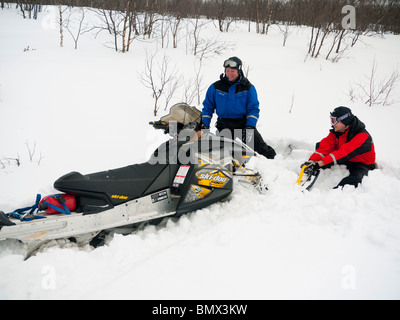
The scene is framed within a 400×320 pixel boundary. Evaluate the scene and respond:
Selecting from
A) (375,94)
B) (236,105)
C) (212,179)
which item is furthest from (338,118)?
(375,94)

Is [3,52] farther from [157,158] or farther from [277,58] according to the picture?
[277,58]

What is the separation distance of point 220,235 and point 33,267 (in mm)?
1380

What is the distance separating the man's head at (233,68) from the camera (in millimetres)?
3260

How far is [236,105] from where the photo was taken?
11.9 ft

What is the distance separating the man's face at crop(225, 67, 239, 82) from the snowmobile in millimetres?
978

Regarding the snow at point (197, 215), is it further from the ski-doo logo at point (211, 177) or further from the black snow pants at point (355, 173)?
the ski-doo logo at point (211, 177)

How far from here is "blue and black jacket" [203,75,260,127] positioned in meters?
3.53

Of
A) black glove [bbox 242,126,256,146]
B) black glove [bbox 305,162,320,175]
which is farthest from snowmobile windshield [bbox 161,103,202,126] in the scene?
black glove [bbox 305,162,320,175]

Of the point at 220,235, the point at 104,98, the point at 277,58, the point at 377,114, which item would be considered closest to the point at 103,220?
the point at 220,235

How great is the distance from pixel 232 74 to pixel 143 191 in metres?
2.02

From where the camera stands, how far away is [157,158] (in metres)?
2.41

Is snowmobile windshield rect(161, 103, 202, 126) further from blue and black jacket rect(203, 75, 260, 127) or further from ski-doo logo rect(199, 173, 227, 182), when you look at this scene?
blue and black jacket rect(203, 75, 260, 127)

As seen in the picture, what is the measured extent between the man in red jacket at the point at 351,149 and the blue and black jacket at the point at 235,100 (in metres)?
0.99

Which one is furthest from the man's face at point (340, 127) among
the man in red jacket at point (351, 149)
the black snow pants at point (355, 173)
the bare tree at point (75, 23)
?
the bare tree at point (75, 23)
